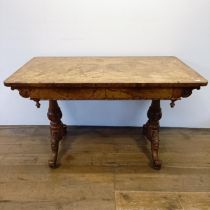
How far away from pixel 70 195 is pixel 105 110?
0.90m

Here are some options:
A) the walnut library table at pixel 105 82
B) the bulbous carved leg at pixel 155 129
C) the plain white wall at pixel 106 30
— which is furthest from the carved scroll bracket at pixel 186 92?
the plain white wall at pixel 106 30

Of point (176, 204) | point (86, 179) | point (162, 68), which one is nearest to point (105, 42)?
point (162, 68)

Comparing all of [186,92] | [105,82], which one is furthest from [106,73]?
[186,92]

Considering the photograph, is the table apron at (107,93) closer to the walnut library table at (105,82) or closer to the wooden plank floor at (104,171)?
the walnut library table at (105,82)

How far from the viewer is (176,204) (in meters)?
1.43

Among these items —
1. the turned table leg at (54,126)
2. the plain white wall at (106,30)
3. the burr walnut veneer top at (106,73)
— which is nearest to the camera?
the burr walnut veneer top at (106,73)

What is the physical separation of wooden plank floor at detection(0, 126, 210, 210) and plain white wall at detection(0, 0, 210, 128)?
540mm

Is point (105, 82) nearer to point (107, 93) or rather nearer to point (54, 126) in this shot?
point (107, 93)

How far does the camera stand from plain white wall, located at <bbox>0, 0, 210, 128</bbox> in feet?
6.27

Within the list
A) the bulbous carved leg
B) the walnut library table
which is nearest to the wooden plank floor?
the bulbous carved leg

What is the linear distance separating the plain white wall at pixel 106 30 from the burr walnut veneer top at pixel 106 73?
148 mm

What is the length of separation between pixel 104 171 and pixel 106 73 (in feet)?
2.21

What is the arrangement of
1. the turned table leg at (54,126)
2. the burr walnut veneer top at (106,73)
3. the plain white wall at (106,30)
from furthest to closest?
the plain white wall at (106,30)
the turned table leg at (54,126)
the burr walnut veneer top at (106,73)

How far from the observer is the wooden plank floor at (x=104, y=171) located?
146 cm
